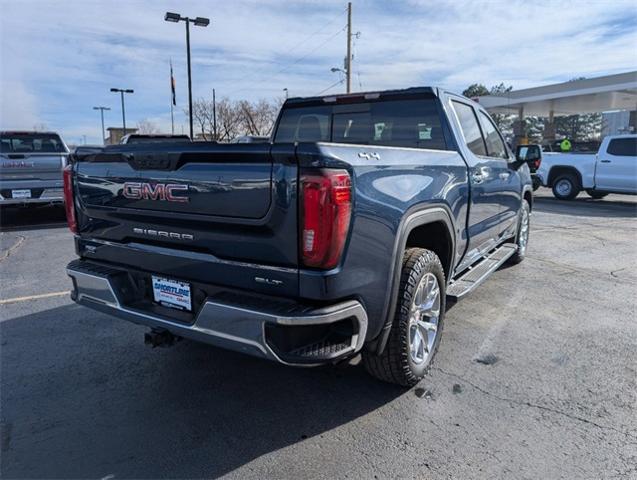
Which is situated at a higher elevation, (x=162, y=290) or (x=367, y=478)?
(x=162, y=290)

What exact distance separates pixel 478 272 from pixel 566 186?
1259 centimetres

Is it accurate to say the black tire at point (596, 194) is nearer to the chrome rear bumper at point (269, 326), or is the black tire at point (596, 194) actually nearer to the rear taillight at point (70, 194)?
the chrome rear bumper at point (269, 326)

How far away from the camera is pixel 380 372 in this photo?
3031 mm

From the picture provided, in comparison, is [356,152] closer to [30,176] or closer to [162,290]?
[162,290]

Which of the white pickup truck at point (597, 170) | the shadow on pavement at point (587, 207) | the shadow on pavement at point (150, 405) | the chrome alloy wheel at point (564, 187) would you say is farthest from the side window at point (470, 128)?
the chrome alloy wheel at point (564, 187)

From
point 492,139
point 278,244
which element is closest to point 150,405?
point 278,244

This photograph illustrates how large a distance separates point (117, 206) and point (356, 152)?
1.57 meters

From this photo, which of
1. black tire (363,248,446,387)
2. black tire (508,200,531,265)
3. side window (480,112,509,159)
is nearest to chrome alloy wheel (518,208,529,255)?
black tire (508,200,531,265)

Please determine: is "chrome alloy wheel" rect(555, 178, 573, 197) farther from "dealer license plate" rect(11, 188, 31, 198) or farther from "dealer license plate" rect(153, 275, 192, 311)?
"dealer license plate" rect(153, 275, 192, 311)

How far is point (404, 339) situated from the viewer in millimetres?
2908

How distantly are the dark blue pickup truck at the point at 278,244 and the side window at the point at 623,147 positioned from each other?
39.7 feet

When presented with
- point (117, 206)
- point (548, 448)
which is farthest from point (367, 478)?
point (117, 206)

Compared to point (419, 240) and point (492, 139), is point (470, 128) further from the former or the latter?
point (419, 240)

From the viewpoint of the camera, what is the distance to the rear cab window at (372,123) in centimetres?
402
